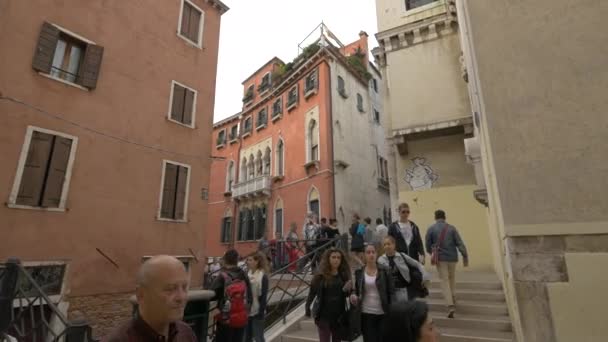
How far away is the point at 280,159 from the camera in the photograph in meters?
21.2

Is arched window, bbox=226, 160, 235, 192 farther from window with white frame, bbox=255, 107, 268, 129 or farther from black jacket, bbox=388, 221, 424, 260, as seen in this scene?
black jacket, bbox=388, 221, 424, 260

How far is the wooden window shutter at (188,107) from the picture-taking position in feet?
40.9

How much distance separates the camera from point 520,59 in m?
4.02

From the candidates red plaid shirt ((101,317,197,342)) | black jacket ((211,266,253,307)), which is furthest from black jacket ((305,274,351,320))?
red plaid shirt ((101,317,197,342))

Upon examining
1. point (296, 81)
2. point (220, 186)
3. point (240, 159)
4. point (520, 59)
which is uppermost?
point (296, 81)


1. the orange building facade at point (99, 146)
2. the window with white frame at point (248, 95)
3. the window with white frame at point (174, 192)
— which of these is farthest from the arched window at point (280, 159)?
the window with white frame at point (174, 192)

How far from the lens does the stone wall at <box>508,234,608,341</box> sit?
3309mm

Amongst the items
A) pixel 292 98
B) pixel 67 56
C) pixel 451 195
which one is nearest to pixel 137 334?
pixel 451 195

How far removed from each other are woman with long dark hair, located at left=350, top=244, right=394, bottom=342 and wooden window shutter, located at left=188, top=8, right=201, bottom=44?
1282 cm

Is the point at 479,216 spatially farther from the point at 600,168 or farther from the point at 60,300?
the point at 60,300

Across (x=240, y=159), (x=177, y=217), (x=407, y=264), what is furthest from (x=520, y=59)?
(x=240, y=159)

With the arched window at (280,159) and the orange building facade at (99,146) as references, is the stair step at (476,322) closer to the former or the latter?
the orange building facade at (99,146)

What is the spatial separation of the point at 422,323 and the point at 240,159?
2381cm

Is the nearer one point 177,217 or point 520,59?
point 520,59
